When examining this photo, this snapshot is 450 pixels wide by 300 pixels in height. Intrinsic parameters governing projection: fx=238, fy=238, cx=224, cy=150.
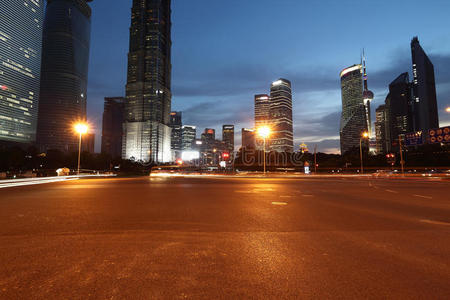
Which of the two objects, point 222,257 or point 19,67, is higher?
point 19,67

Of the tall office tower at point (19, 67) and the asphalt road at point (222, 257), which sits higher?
the tall office tower at point (19, 67)

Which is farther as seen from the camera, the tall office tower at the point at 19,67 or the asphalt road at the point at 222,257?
the tall office tower at the point at 19,67

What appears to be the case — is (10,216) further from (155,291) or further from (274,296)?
(274,296)

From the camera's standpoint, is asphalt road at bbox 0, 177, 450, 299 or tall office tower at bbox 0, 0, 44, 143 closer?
asphalt road at bbox 0, 177, 450, 299

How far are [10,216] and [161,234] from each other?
5.53 meters

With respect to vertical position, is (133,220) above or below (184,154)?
below

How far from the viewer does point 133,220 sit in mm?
7047

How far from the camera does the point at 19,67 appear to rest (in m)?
177

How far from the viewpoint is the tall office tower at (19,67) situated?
536 feet

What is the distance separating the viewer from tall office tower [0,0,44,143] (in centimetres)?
16325

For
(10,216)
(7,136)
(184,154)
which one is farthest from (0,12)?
(10,216)

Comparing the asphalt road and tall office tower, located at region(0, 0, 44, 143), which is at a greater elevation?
tall office tower, located at region(0, 0, 44, 143)

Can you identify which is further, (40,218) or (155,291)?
(40,218)

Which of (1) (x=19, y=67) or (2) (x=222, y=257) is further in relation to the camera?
(1) (x=19, y=67)
